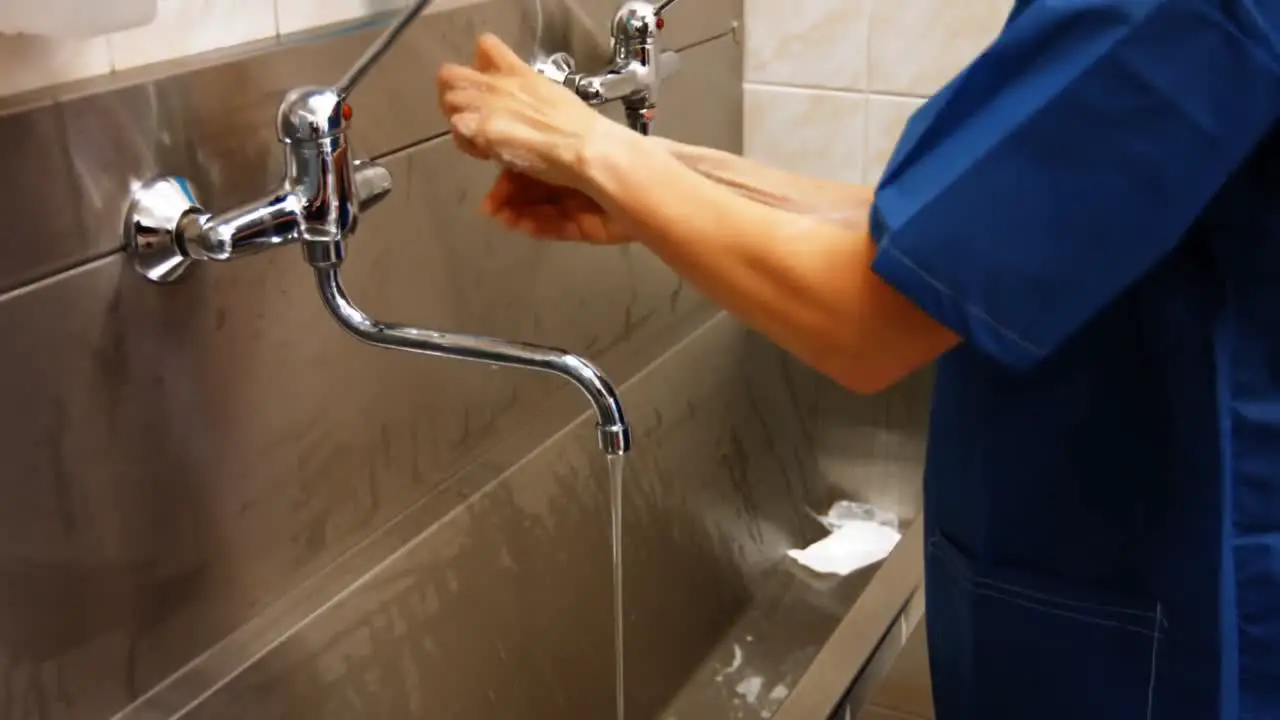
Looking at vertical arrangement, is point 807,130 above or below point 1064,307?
below

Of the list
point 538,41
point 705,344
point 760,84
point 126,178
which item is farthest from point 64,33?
point 760,84

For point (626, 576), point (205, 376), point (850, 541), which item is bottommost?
point (850, 541)

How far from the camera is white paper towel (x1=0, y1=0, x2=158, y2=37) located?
0.60 meters

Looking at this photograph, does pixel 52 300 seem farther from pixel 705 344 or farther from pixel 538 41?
pixel 705 344

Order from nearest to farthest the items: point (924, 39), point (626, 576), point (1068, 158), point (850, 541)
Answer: point (1068, 158) < point (626, 576) < point (924, 39) < point (850, 541)

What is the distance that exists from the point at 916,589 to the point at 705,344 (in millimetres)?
361

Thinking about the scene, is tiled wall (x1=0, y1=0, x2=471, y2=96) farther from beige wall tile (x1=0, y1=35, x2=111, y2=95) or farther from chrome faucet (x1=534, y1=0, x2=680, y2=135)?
chrome faucet (x1=534, y1=0, x2=680, y2=135)

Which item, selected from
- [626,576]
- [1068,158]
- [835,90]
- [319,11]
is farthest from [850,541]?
[1068,158]

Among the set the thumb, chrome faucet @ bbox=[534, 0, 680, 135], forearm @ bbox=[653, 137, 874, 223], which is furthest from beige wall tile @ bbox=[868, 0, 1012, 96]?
the thumb

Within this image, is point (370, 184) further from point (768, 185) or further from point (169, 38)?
point (768, 185)

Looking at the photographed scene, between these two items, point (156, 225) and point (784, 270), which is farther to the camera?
point (156, 225)

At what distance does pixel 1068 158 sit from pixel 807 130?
0.86 metres

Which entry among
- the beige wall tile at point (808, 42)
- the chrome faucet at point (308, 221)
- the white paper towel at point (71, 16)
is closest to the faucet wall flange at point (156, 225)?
the chrome faucet at point (308, 221)

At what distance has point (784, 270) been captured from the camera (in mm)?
606
